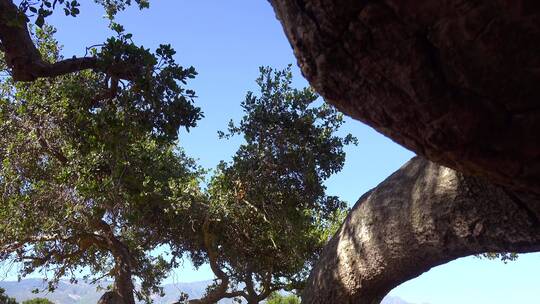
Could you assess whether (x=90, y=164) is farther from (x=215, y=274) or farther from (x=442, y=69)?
(x=442, y=69)

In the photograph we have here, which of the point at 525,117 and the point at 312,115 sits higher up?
the point at 312,115

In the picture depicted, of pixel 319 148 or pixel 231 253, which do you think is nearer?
pixel 319 148

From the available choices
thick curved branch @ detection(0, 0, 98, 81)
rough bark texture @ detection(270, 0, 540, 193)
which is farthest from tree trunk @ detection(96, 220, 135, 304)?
rough bark texture @ detection(270, 0, 540, 193)

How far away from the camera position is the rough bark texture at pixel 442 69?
6.80ft

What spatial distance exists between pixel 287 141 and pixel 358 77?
309 inches

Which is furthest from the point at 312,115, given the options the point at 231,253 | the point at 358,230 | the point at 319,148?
the point at 358,230

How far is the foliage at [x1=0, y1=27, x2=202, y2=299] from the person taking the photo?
6.68 metres

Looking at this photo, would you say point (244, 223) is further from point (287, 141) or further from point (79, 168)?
point (79, 168)

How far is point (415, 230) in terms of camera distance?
4168 mm

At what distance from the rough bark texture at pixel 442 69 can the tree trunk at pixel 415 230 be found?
2.51 feet

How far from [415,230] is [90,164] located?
23.4ft

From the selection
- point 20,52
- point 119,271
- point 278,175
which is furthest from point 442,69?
point 119,271

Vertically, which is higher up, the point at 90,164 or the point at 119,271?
the point at 90,164

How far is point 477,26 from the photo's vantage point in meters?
2.06
